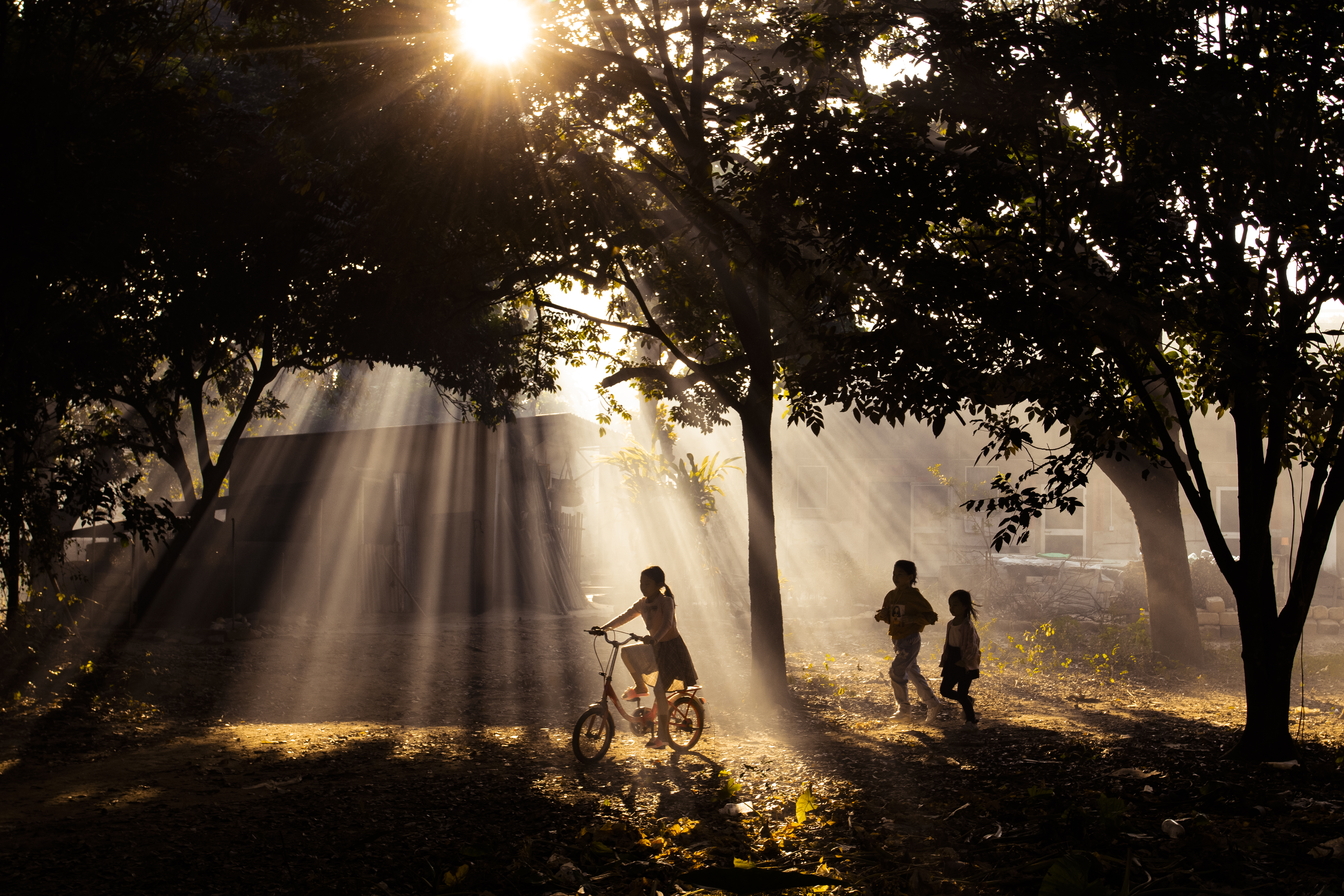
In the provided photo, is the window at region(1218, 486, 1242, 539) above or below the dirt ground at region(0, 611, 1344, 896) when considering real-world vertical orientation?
above

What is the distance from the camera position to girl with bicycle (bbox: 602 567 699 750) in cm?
778

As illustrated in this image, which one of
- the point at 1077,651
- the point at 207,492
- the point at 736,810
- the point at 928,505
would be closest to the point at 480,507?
the point at 207,492

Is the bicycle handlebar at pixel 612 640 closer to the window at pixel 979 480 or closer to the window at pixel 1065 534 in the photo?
the window at pixel 979 480

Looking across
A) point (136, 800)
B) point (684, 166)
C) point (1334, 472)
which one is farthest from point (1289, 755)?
point (684, 166)

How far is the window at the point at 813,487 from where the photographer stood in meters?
33.2

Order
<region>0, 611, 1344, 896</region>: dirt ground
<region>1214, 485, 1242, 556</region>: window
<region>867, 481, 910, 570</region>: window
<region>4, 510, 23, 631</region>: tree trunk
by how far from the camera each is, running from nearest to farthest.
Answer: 1. <region>0, 611, 1344, 896</region>: dirt ground
2. <region>4, 510, 23, 631</region>: tree trunk
3. <region>1214, 485, 1242, 556</region>: window
4. <region>867, 481, 910, 570</region>: window

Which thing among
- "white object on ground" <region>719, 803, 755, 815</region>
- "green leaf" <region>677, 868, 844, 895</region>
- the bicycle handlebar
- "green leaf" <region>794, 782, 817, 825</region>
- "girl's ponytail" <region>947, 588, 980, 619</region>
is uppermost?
"girl's ponytail" <region>947, 588, 980, 619</region>

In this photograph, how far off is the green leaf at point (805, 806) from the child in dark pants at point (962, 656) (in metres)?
3.45

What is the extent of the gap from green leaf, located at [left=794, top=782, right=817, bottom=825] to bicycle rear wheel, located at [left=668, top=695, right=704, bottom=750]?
206 cm

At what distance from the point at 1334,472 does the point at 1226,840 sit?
10.1 ft

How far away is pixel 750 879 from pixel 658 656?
4.17 m

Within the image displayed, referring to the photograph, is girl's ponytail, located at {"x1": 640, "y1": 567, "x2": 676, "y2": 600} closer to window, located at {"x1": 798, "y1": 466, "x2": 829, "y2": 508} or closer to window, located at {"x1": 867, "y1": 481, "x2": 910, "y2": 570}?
window, located at {"x1": 867, "y1": 481, "x2": 910, "y2": 570}

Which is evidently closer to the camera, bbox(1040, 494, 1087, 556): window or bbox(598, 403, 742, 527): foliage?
bbox(598, 403, 742, 527): foliage

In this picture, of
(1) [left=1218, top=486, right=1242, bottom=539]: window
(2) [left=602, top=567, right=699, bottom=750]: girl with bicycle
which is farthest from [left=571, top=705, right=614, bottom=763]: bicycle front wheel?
(1) [left=1218, top=486, right=1242, bottom=539]: window
